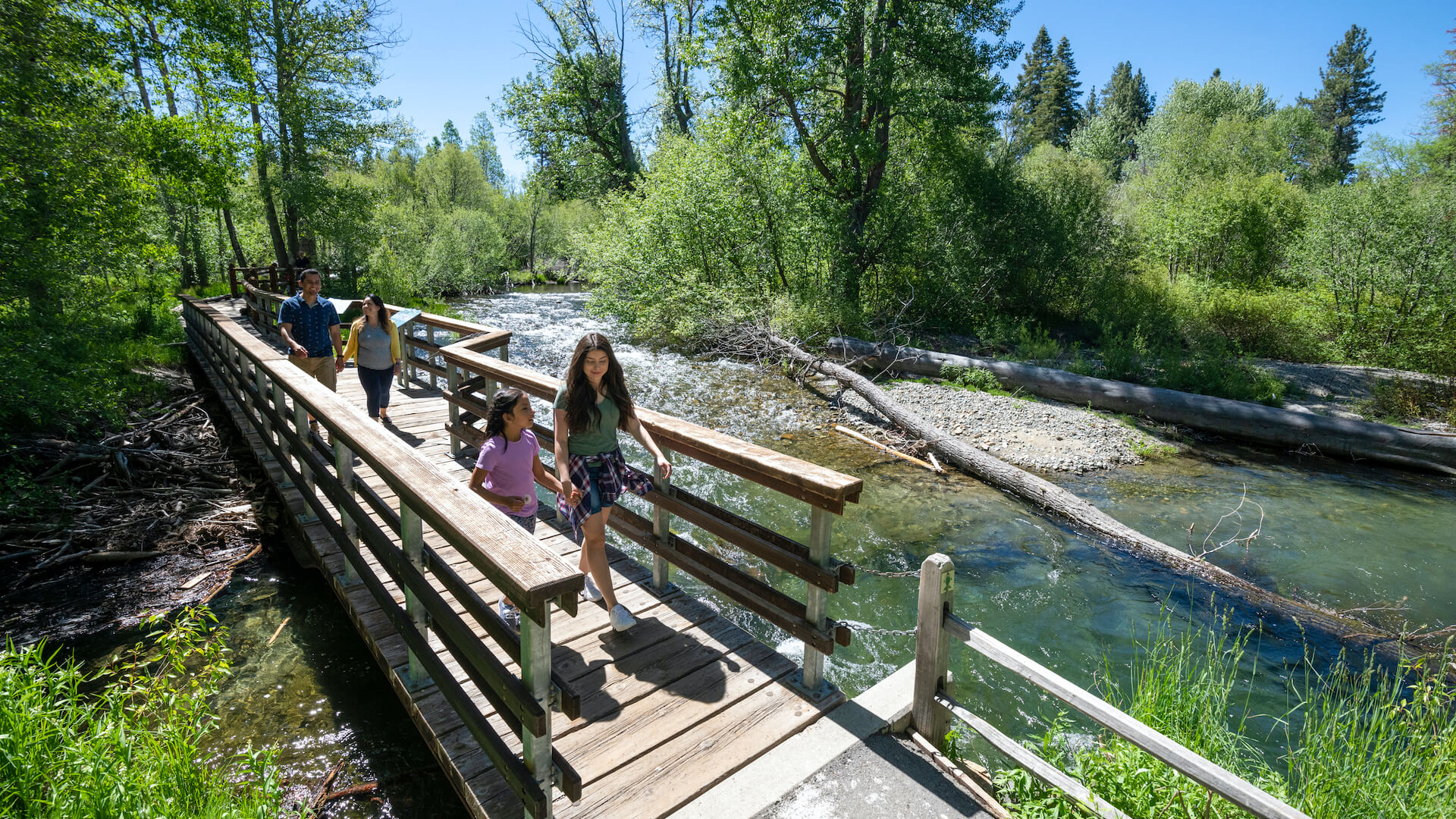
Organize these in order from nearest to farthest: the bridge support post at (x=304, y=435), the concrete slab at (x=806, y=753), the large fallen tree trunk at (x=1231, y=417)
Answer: the concrete slab at (x=806, y=753)
the bridge support post at (x=304, y=435)
the large fallen tree trunk at (x=1231, y=417)

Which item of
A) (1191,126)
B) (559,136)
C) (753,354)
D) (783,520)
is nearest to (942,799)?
(783,520)

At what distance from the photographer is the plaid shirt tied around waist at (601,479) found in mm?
3639

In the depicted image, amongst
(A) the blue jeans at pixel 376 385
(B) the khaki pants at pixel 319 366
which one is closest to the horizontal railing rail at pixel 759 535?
(A) the blue jeans at pixel 376 385

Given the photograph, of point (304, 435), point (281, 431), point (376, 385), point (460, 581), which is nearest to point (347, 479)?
point (304, 435)

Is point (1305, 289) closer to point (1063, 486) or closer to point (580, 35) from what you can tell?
point (1063, 486)

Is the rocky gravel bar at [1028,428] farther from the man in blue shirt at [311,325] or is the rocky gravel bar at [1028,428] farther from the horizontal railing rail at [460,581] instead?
the horizontal railing rail at [460,581]

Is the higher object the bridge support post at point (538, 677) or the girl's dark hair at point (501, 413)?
the girl's dark hair at point (501, 413)

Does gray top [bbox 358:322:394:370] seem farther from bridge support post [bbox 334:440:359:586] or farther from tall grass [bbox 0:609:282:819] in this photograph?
tall grass [bbox 0:609:282:819]

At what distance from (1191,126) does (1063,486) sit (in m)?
30.8

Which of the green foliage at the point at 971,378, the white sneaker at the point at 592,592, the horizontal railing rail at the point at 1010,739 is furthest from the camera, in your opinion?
the green foliage at the point at 971,378

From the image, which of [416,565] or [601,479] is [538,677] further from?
[601,479]

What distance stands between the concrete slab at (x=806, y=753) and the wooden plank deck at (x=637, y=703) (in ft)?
0.19

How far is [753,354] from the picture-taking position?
16656 mm

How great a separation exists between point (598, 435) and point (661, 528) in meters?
0.80
